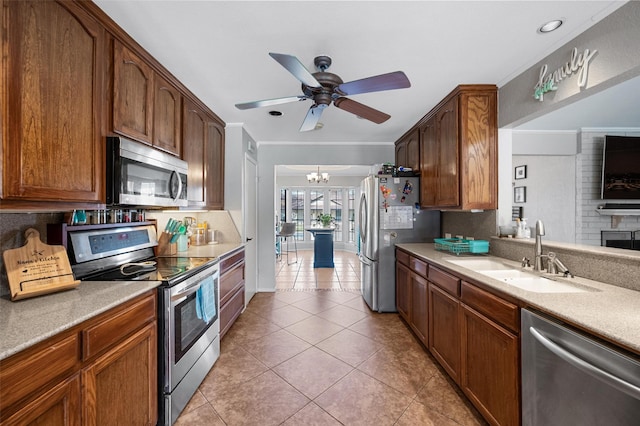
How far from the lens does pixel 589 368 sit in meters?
0.99

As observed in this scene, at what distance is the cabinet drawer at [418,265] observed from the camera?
2484 mm

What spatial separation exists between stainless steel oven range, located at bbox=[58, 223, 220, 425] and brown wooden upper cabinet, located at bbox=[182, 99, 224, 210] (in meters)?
0.63

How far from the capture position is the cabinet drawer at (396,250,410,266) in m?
2.98

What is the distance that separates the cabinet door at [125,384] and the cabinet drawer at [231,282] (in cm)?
101

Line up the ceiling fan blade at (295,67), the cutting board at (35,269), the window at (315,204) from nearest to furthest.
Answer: the cutting board at (35,269), the ceiling fan blade at (295,67), the window at (315,204)

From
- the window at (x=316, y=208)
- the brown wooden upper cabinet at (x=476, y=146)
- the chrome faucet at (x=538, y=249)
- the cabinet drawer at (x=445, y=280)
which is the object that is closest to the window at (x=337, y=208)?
the window at (x=316, y=208)

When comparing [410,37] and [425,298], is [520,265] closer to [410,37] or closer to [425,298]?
[425,298]

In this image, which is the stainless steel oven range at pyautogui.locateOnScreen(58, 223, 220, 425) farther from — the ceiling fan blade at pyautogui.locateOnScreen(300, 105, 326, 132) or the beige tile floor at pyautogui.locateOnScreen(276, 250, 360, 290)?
the beige tile floor at pyautogui.locateOnScreen(276, 250, 360, 290)

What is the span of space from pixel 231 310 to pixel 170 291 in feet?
4.30

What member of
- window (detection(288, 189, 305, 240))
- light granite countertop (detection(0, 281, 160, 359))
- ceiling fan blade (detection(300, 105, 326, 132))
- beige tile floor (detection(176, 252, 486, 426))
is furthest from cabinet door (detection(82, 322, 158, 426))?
window (detection(288, 189, 305, 240))

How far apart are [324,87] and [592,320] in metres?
1.74

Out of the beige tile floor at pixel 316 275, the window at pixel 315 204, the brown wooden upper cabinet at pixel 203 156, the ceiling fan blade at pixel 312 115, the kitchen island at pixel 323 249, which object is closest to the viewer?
the ceiling fan blade at pixel 312 115

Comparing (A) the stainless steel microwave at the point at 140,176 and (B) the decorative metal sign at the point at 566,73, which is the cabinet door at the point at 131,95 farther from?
(B) the decorative metal sign at the point at 566,73

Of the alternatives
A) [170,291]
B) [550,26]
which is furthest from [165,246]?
[550,26]
